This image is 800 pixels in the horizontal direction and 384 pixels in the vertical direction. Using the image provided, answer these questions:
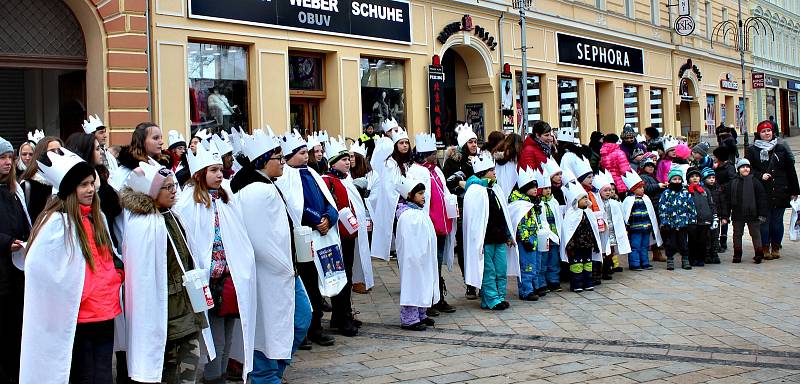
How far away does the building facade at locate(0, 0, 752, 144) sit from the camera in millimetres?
13578

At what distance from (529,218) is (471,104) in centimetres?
1262

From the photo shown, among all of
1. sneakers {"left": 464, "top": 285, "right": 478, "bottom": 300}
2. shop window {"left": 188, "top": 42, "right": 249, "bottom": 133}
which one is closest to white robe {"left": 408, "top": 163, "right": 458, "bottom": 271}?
sneakers {"left": 464, "top": 285, "right": 478, "bottom": 300}

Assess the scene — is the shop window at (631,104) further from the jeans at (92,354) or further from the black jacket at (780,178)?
the jeans at (92,354)

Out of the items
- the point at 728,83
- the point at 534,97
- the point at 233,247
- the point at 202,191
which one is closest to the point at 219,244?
the point at 233,247

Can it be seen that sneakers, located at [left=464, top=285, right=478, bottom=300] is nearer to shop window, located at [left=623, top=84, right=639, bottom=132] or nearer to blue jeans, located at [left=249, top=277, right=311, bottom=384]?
blue jeans, located at [left=249, top=277, right=311, bottom=384]

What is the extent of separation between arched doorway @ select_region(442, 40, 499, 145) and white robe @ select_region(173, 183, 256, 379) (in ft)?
50.8

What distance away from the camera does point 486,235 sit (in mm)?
9117

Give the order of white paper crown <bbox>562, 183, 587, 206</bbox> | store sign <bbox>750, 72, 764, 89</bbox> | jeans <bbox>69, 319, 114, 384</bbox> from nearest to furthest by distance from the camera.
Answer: jeans <bbox>69, 319, 114, 384</bbox>, white paper crown <bbox>562, 183, 587, 206</bbox>, store sign <bbox>750, 72, 764, 89</bbox>

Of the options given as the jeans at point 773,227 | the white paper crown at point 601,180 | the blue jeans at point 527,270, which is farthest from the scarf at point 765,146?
the blue jeans at point 527,270

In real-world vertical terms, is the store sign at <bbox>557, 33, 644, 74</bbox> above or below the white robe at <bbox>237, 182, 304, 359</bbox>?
above

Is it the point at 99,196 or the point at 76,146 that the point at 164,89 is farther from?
the point at 99,196

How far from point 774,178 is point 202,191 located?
366 inches

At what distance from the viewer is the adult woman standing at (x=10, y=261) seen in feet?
19.6

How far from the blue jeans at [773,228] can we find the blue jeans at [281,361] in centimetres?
853
